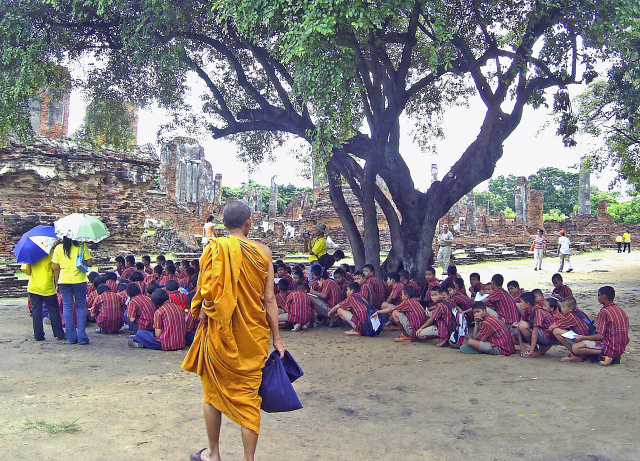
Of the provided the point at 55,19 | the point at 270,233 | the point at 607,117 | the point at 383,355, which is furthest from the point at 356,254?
the point at 270,233

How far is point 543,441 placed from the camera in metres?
3.55

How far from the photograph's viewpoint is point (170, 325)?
6.12 metres

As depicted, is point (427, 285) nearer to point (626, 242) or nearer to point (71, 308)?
point (71, 308)

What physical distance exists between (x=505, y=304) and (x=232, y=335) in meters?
4.84

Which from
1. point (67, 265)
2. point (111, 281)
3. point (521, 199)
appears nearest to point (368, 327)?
point (67, 265)

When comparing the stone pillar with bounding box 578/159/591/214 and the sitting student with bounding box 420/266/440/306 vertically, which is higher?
the stone pillar with bounding box 578/159/591/214

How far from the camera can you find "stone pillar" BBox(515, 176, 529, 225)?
3625 centimetres

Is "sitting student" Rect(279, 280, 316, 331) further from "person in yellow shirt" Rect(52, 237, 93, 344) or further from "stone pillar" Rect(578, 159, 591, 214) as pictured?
"stone pillar" Rect(578, 159, 591, 214)

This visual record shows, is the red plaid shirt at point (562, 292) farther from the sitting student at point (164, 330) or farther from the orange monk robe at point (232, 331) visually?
the orange monk robe at point (232, 331)

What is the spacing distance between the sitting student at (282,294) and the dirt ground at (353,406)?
4.10 ft

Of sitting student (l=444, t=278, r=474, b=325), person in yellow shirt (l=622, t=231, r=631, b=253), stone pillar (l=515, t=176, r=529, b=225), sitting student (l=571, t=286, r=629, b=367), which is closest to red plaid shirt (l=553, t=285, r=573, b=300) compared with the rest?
sitting student (l=444, t=278, r=474, b=325)

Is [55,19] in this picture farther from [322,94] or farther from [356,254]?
[356,254]

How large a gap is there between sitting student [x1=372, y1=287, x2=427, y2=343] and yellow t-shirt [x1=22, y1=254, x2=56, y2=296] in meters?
4.28

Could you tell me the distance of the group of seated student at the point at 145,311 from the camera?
6.12 meters
